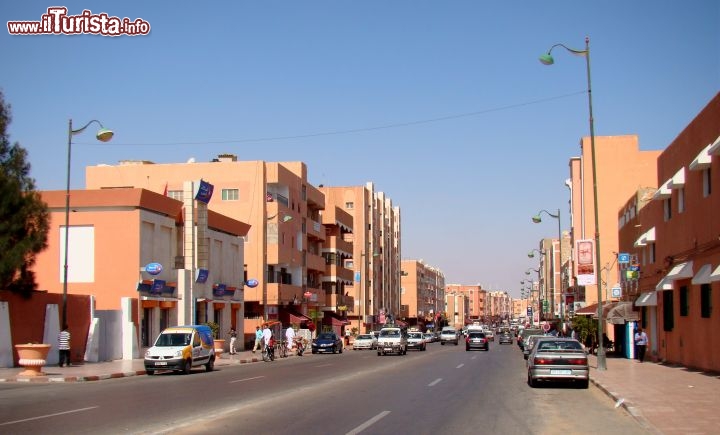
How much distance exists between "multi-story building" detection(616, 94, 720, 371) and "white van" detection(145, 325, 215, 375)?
778 inches

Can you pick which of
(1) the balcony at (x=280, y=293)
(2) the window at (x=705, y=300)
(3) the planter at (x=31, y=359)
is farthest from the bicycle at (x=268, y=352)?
(2) the window at (x=705, y=300)

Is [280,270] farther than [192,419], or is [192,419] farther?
[280,270]

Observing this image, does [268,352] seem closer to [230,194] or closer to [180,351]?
[180,351]

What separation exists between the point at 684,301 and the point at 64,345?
1034 inches

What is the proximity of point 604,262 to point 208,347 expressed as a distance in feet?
153

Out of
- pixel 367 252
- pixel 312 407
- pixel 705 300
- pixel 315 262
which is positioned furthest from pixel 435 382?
pixel 367 252

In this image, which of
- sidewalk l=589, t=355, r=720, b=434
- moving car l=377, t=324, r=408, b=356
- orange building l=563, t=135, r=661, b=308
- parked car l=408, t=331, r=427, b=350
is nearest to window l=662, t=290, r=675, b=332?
sidewalk l=589, t=355, r=720, b=434

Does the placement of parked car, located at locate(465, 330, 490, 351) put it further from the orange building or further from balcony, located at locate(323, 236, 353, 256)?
balcony, located at locate(323, 236, 353, 256)

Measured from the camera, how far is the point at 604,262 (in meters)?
71.4

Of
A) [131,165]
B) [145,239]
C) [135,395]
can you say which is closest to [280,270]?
[131,165]

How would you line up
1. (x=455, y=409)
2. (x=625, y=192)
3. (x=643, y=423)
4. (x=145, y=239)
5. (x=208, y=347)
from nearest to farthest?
1. (x=643, y=423)
2. (x=455, y=409)
3. (x=208, y=347)
4. (x=145, y=239)
5. (x=625, y=192)

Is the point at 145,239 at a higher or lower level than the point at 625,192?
lower

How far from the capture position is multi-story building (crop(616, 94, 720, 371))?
27.9 meters

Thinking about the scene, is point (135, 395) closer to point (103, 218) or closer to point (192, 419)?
point (192, 419)
